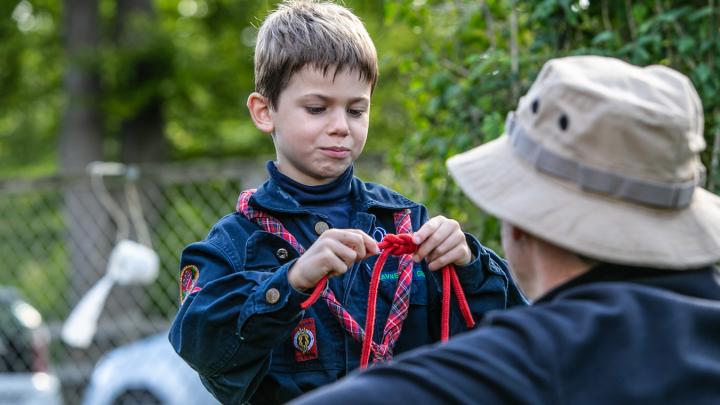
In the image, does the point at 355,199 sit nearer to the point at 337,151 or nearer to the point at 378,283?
the point at 337,151

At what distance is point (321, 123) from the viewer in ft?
9.13

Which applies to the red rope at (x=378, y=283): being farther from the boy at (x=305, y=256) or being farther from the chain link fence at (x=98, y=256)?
the chain link fence at (x=98, y=256)

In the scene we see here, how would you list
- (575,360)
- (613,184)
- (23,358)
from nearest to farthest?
(575,360) < (613,184) < (23,358)

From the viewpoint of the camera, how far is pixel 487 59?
438 centimetres

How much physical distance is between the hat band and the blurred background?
2019 millimetres

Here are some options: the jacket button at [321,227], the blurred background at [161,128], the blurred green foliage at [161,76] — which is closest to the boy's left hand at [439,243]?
the jacket button at [321,227]

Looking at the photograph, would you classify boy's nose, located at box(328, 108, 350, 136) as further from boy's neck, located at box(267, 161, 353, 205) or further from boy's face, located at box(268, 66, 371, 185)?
boy's neck, located at box(267, 161, 353, 205)

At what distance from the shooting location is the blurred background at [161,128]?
14.5ft

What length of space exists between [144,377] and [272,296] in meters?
5.67

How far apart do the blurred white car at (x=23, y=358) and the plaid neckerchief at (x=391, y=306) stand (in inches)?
248

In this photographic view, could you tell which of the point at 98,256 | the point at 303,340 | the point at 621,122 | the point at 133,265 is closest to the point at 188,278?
the point at 303,340

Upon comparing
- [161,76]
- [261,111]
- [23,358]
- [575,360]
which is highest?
[261,111]

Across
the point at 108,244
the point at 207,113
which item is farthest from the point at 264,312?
the point at 207,113

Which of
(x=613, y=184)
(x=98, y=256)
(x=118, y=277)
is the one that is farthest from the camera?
(x=98, y=256)
